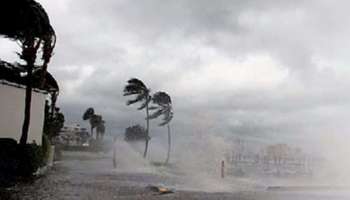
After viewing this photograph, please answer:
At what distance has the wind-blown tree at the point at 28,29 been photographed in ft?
66.9

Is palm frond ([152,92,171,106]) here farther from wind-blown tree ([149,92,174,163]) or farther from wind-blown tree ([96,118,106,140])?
wind-blown tree ([96,118,106,140])

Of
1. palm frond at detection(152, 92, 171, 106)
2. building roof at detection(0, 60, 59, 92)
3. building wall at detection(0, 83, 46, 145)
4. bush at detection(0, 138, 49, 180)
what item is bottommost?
bush at detection(0, 138, 49, 180)

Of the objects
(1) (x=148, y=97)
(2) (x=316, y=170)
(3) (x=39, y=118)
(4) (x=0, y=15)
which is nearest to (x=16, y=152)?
(4) (x=0, y=15)

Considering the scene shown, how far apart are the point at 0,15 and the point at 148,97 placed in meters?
46.1

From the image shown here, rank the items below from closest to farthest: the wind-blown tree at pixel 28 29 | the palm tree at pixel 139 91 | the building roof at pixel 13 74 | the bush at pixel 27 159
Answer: the wind-blown tree at pixel 28 29, the bush at pixel 27 159, the building roof at pixel 13 74, the palm tree at pixel 139 91

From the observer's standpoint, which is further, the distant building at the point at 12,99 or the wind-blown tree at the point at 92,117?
the wind-blown tree at the point at 92,117

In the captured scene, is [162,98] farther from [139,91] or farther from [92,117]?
[92,117]

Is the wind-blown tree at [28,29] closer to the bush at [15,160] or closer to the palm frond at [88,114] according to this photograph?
the bush at [15,160]

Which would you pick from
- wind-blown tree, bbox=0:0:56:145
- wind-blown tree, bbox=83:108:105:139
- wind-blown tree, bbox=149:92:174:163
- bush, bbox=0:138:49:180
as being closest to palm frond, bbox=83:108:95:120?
wind-blown tree, bbox=83:108:105:139

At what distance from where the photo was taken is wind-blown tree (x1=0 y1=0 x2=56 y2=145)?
66.9 feet

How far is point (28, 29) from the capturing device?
2153 cm

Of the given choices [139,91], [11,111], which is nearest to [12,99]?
[11,111]

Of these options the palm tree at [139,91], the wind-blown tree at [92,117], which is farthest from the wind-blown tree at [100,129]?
the palm tree at [139,91]

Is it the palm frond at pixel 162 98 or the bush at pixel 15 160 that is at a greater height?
the palm frond at pixel 162 98
